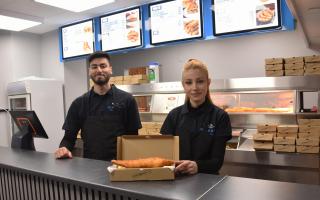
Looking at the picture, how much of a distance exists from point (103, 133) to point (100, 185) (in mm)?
1073

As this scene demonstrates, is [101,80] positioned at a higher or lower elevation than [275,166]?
higher

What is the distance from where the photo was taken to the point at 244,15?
3.53m

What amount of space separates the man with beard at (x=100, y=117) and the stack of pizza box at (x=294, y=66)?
1.78 m

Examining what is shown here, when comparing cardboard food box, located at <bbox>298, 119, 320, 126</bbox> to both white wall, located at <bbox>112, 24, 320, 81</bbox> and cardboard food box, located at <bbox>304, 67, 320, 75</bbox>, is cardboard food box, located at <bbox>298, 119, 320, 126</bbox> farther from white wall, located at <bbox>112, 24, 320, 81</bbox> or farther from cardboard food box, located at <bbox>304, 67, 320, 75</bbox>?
white wall, located at <bbox>112, 24, 320, 81</bbox>

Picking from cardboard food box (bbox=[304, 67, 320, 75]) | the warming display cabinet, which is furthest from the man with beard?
cardboard food box (bbox=[304, 67, 320, 75])

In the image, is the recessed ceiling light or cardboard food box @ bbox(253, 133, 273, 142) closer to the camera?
cardboard food box @ bbox(253, 133, 273, 142)

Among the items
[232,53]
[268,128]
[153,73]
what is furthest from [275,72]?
[153,73]

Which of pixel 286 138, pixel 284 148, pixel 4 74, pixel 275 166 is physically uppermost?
pixel 4 74

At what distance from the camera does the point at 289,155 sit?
10.5 feet

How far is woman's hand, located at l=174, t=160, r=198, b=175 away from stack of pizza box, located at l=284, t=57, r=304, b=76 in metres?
2.22

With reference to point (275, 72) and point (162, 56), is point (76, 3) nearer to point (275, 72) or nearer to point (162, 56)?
point (162, 56)

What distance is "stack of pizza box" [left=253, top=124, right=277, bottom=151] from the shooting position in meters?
3.26

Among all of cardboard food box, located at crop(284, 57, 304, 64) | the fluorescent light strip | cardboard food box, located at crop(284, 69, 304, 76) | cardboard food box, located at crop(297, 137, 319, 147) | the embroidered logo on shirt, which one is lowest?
cardboard food box, located at crop(297, 137, 319, 147)

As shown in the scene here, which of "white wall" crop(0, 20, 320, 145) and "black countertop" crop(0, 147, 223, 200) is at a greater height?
"white wall" crop(0, 20, 320, 145)
